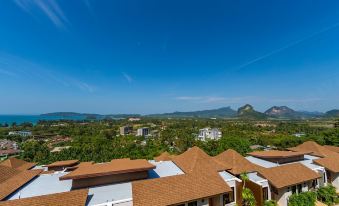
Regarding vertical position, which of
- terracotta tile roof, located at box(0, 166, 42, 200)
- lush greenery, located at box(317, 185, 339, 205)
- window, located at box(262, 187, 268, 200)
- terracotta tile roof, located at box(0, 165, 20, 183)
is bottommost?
lush greenery, located at box(317, 185, 339, 205)

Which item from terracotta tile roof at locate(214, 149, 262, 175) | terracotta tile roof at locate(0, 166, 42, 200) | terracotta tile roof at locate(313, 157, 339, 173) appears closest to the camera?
terracotta tile roof at locate(0, 166, 42, 200)

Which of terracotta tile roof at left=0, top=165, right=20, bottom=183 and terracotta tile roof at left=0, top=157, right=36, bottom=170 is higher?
terracotta tile roof at left=0, top=165, right=20, bottom=183

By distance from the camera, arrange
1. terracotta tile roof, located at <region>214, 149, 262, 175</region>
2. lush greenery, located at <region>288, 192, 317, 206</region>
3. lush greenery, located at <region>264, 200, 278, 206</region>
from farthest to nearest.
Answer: terracotta tile roof, located at <region>214, 149, 262, 175</region>, lush greenery, located at <region>288, 192, 317, 206</region>, lush greenery, located at <region>264, 200, 278, 206</region>

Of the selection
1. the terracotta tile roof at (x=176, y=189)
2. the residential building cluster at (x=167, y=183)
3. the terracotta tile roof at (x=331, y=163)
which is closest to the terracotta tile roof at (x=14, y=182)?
the residential building cluster at (x=167, y=183)

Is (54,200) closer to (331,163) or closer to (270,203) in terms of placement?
(270,203)

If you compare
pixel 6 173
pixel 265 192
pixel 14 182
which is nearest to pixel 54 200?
pixel 14 182

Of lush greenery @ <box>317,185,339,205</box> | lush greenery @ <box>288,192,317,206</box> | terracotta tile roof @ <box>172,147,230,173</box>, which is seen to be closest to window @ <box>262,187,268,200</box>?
lush greenery @ <box>288,192,317,206</box>

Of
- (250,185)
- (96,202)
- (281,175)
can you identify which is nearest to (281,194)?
(281,175)

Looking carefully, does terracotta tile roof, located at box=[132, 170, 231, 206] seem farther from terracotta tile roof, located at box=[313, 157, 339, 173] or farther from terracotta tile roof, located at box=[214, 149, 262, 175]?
terracotta tile roof, located at box=[313, 157, 339, 173]
